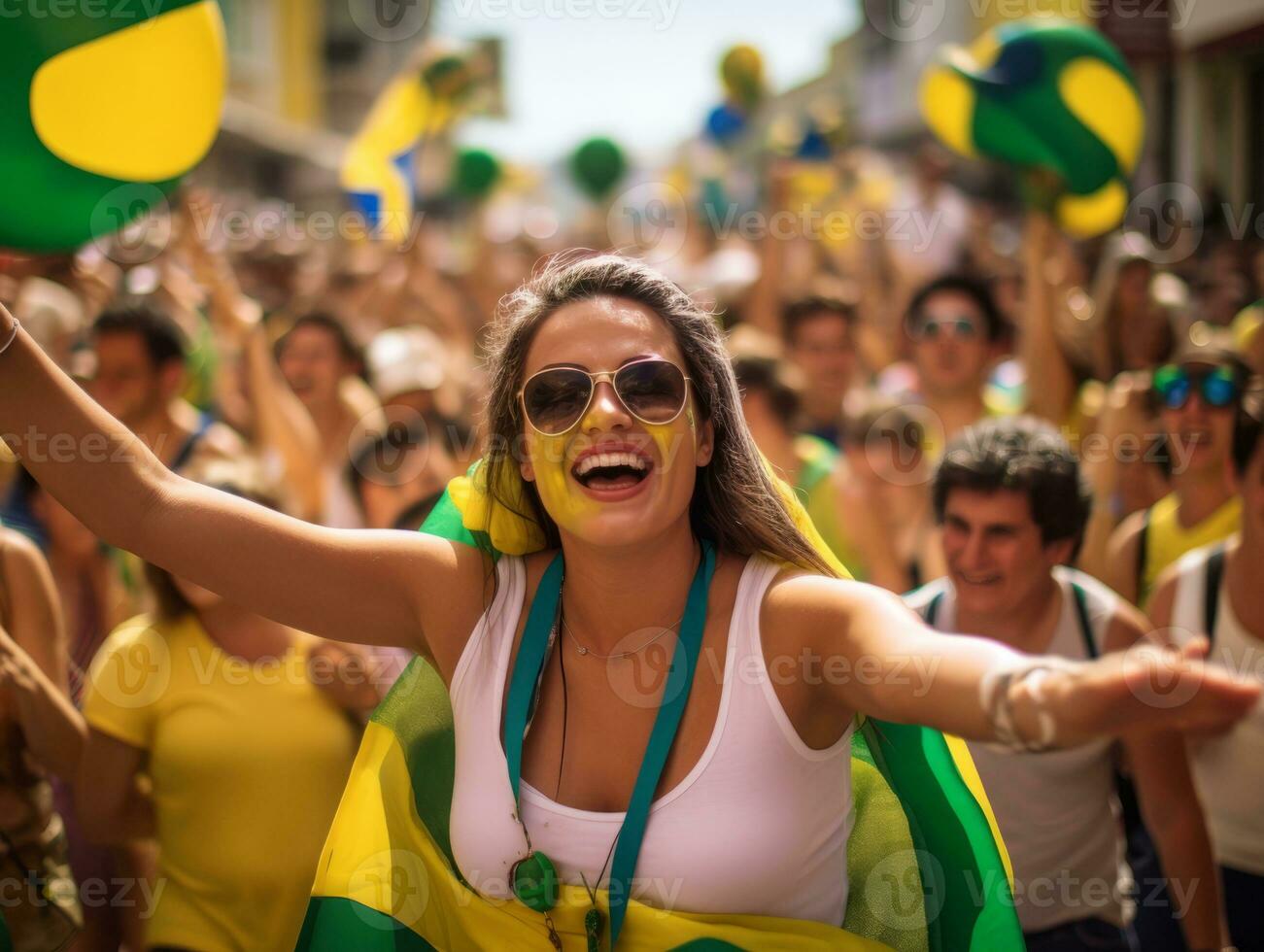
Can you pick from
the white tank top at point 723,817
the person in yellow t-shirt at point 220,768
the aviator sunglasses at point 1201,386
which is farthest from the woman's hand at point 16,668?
the aviator sunglasses at point 1201,386

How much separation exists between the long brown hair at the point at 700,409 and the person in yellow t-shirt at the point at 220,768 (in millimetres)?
863

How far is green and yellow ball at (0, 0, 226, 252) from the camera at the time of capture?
2.28 metres

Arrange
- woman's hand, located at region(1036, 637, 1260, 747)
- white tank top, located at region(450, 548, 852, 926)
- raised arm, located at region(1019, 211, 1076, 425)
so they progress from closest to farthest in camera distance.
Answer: woman's hand, located at region(1036, 637, 1260, 747) < white tank top, located at region(450, 548, 852, 926) < raised arm, located at region(1019, 211, 1076, 425)


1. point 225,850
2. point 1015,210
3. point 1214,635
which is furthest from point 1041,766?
point 1015,210

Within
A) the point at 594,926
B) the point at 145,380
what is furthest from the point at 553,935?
the point at 145,380

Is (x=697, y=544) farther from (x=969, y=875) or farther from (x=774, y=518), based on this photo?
(x=969, y=875)

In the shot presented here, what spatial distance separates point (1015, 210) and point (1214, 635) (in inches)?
602

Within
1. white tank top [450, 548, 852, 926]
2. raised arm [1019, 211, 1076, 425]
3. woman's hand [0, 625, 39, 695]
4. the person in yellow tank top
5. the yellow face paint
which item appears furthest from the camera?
raised arm [1019, 211, 1076, 425]

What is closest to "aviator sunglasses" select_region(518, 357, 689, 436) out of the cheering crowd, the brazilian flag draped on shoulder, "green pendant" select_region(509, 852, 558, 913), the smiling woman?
the smiling woman

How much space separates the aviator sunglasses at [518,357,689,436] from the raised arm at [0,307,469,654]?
0.33 meters

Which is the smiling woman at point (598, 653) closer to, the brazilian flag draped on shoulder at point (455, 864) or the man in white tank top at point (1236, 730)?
the brazilian flag draped on shoulder at point (455, 864)

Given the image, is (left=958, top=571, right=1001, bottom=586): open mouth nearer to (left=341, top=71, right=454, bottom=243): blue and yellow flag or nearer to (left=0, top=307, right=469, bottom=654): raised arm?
(left=0, top=307, right=469, bottom=654): raised arm

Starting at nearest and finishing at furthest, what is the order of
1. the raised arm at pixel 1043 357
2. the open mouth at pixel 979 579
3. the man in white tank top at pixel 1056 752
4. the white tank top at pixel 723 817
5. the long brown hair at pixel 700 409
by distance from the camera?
the white tank top at pixel 723 817
the long brown hair at pixel 700 409
the man in white tank top at pixel 1056 752
the open mouth at pixel 979 579
the raised arm at pixel 1043 357

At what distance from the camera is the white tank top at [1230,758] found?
2945 millimetres
